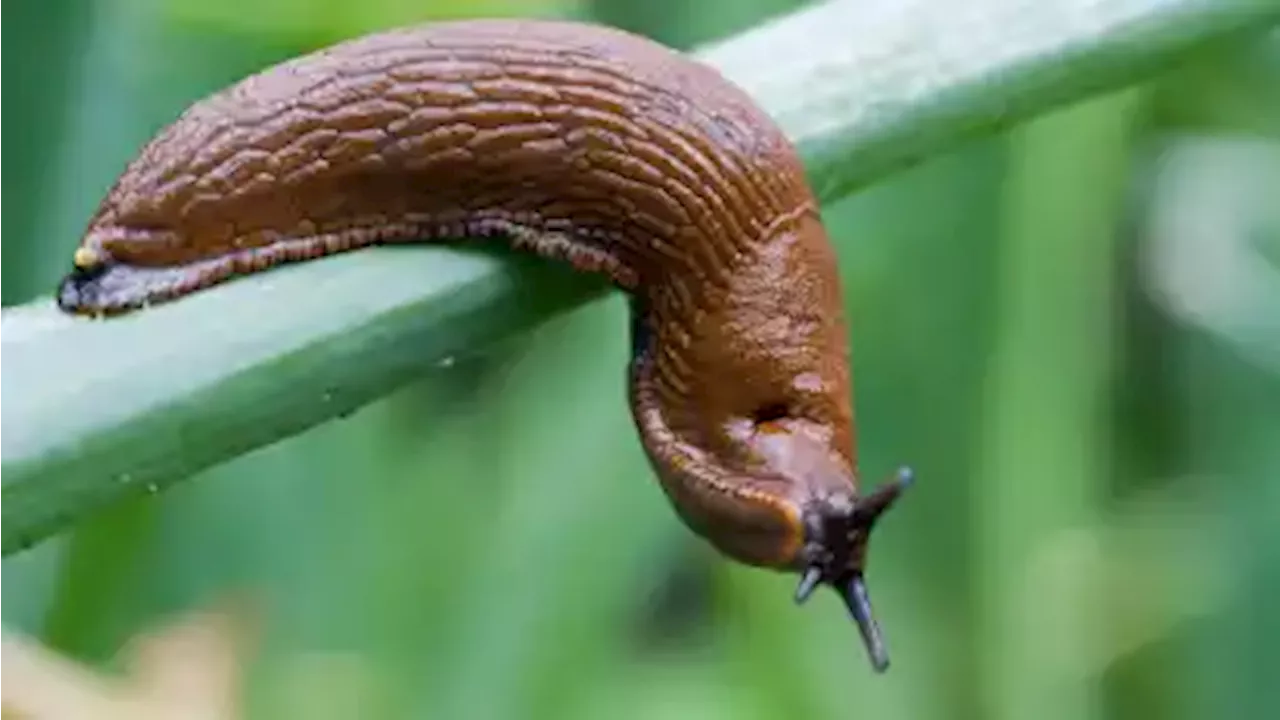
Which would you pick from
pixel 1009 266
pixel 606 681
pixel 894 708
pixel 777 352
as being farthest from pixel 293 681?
pixel 1009 266

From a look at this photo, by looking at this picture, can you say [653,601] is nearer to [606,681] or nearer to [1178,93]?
[606,681]

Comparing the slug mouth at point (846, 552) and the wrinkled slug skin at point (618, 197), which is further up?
the wrinkled slug skin at point (618, 197)

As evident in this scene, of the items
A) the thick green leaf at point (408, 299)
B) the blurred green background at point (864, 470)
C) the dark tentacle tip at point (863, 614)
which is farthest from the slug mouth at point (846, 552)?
the blurred green background at point (864, 470)

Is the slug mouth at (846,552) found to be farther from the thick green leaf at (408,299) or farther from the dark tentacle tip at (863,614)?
the thick green leaf at (408,299)

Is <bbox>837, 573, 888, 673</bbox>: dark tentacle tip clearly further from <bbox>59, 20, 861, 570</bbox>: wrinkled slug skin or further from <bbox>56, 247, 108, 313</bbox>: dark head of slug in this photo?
<bbox>56, 247, 108, 313</bbox>: dark head of slug

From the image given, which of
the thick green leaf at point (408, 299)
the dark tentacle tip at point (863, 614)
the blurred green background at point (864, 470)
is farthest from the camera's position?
the blurred green background at point (864, 470)

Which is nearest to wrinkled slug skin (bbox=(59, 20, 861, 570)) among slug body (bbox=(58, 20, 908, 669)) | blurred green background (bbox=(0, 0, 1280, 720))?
slug body (bbox=(58, 20, 908, 669))

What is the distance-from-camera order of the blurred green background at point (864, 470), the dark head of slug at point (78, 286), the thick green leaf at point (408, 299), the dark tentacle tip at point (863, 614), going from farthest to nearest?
the blurred green background at point (864, 470), the dark tentacle tip at point (863, 614), the dark head of slug at point (78, 286), the thick green leaf at point (408, 299)

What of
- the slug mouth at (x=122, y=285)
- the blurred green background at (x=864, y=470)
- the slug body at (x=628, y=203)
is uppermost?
the slug mouth at (x=122, y=285)
